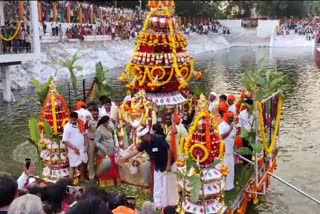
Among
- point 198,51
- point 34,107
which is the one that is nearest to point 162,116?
point 34,107

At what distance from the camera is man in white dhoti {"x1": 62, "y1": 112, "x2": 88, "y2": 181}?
8.77 metres

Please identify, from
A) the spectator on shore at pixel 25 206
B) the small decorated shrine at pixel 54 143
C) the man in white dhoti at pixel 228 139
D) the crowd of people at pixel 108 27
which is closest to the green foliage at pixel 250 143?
the man in white dhoti at pixel 228 139

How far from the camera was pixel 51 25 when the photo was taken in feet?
112

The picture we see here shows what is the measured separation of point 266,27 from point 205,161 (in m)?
58.1

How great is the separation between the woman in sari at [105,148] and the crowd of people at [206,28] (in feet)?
148

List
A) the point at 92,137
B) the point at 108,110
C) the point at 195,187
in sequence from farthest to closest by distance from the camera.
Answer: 1. the point at 108,110
2. the point at 92,137
3. the point at 195,187

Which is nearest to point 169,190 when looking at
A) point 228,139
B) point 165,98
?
point 228,139

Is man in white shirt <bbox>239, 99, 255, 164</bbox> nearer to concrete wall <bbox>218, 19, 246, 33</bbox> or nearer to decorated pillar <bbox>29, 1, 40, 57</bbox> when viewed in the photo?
decorated pillar <bbox>29, 1, 40, 57</bbox>

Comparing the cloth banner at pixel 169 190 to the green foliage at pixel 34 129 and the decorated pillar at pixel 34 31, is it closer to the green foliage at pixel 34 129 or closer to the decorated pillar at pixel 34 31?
the green foliage at pixel 34 129

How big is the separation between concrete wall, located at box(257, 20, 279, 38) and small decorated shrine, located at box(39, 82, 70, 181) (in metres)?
55.2

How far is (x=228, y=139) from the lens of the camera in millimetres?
8602

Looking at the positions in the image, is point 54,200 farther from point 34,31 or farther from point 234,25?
point 234,25

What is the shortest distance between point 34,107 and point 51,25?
52.3ft

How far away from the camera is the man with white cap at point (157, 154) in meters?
7.51
